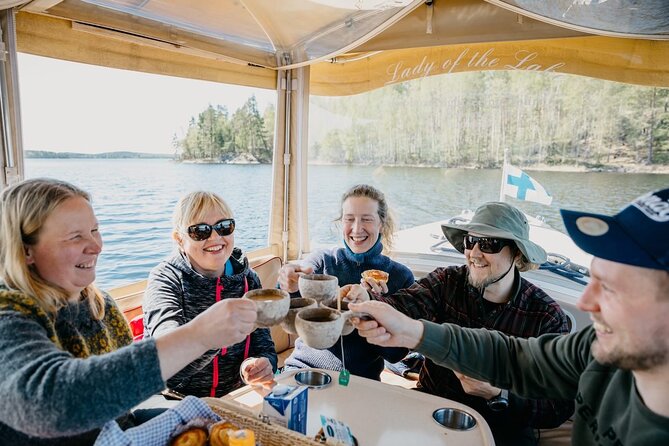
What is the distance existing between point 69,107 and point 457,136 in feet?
9.90

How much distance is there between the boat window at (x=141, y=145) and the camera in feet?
9.71

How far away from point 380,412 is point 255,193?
321 cm

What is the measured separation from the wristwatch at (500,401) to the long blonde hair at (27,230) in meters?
1.66

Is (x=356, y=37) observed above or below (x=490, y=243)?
above

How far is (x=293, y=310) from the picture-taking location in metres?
1.43

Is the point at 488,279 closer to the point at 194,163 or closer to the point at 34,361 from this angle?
the point at 34,361

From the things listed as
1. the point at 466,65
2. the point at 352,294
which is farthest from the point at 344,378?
the point at 466,65

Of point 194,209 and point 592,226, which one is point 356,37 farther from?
point 592,226

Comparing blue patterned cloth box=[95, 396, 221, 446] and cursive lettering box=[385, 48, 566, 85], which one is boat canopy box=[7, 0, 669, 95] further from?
blue patterned cloth box=[95, 396, 221, 446]

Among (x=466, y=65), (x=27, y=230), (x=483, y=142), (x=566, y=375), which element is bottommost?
(x=566, y=375)

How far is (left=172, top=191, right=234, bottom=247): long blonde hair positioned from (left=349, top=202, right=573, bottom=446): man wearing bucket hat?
2.86ft

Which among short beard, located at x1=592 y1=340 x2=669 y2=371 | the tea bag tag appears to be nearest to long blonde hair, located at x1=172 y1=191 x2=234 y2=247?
the tea bag tag

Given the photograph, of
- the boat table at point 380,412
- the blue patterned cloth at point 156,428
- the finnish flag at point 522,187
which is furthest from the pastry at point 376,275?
the finnish flag at point 522,187

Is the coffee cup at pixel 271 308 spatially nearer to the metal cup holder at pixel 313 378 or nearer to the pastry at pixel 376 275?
the metal cup holder at pixel 313 378
